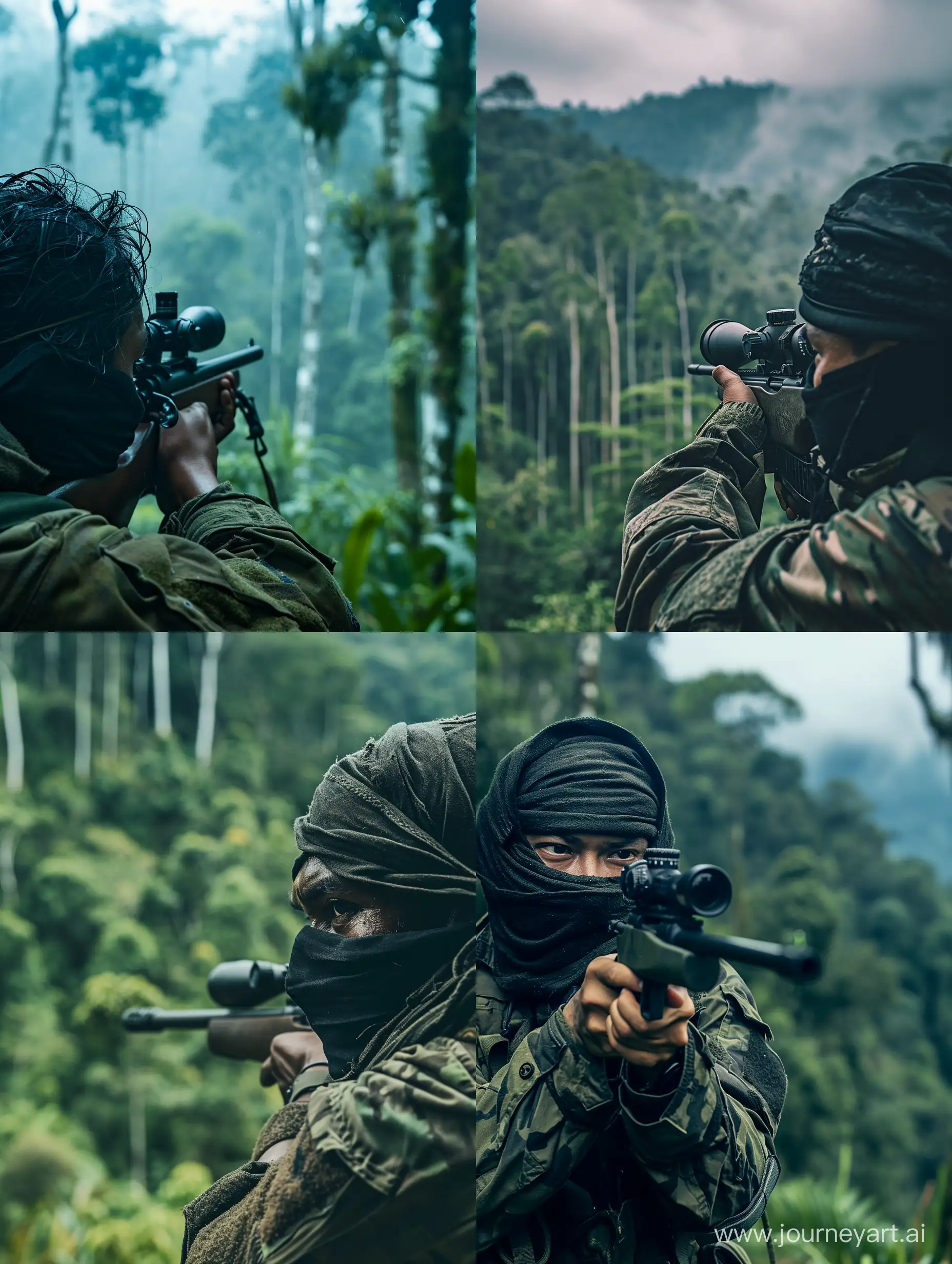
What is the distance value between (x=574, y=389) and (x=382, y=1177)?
5.98 ft

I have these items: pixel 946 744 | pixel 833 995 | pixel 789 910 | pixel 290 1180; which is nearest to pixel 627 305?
pixel 946 744

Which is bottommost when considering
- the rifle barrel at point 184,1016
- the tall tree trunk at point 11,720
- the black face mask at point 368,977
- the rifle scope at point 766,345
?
the rifle barrel at point 184,1016

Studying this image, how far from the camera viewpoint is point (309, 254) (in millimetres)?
4879

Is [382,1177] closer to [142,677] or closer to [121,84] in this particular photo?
[142,677]

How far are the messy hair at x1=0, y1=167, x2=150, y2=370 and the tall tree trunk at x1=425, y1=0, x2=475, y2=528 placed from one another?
3.54 m

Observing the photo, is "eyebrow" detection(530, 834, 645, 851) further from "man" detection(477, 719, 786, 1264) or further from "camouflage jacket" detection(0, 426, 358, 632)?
"camouflage jacket" detection(0, 426, 358, 632)

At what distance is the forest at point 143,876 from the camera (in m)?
2.45

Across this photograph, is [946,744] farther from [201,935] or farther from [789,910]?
[201,935]

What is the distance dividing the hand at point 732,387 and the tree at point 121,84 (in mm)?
1694

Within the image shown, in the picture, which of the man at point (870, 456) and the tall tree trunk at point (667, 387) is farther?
the tall tree trunk at point (667, 387)

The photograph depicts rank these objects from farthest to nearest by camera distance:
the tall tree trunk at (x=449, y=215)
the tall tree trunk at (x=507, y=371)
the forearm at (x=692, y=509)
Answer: the tall tree trunk at (x=449, y=215), the tall tree trunk at (x=507, y=371), the forearm at (x=692, y=509)

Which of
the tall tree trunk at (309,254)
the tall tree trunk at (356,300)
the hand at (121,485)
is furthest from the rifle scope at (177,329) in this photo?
the tall tree trunk at (356,300)

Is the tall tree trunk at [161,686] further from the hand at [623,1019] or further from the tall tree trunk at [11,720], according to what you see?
the hand at [623,1019]

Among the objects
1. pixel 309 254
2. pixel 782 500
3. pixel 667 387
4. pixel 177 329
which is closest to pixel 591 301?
pixel 667 387
